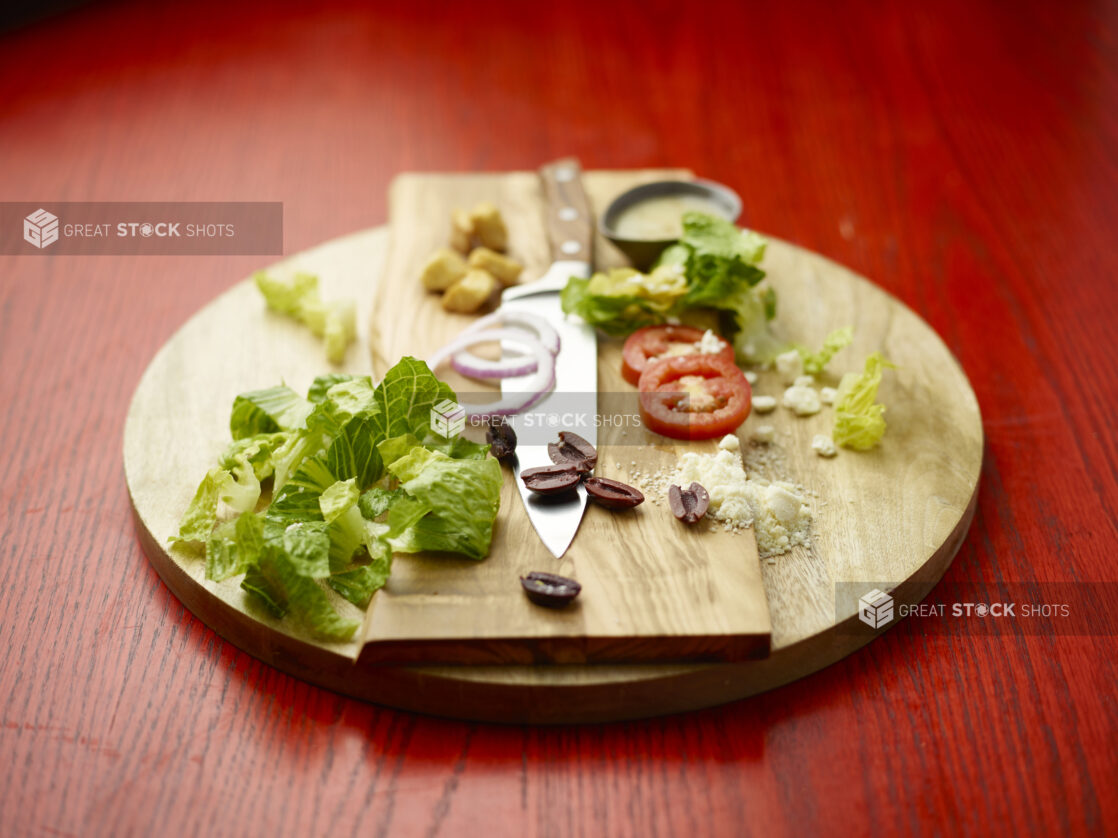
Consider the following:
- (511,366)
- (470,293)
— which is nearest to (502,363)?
(511,366)

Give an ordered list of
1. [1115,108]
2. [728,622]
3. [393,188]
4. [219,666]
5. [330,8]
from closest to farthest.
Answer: [728,622] → [219,666] → [393,188] → [1115,108] → [330,8]

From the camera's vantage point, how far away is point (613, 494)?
2258 mm

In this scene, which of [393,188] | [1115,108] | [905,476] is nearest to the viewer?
[905,476]

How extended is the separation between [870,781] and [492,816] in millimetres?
676

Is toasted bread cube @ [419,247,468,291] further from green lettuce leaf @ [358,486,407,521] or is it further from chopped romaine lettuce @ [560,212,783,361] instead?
green lettuce leaf @ [358,486,407,521]

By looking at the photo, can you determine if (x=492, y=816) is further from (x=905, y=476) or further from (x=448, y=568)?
(x=905, y=476)

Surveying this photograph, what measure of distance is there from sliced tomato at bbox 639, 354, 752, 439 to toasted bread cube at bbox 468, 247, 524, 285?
0.56 meters

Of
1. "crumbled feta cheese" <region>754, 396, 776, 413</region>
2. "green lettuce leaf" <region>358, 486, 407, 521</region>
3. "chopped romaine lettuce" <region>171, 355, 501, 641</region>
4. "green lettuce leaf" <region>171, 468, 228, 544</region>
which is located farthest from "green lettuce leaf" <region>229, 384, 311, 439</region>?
"crumbled feta cheese" <region>754, 396, 776, 413</region>

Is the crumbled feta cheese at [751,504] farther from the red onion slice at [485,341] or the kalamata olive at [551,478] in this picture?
the red onion slice at [485,341]

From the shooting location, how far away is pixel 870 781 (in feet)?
6.53

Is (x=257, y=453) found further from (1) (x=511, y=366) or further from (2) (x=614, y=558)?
(2) (x=614, y=558)

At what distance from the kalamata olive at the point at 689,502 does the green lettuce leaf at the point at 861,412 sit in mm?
463

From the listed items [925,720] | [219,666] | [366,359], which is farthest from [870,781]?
[366,359]

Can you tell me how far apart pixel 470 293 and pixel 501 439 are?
0.63m
